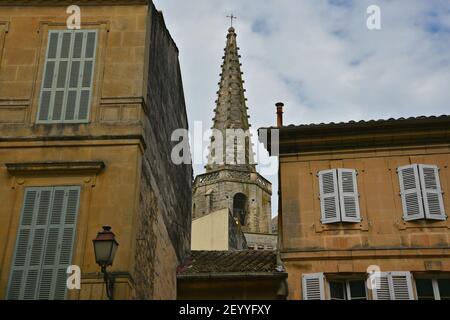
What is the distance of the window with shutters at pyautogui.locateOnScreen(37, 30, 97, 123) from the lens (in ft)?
46.6

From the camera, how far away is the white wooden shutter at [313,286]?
1432 cm

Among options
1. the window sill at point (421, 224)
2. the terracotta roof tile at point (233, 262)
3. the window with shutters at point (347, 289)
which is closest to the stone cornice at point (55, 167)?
the terracotta roof tile at point (233, 262)

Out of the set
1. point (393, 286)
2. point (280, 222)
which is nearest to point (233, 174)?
point (280, 222)

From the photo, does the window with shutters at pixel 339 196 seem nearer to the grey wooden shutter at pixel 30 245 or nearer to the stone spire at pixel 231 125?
the grey wooden shutter at pixel 30 245

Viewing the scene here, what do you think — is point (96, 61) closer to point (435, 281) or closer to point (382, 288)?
point (382, 288)

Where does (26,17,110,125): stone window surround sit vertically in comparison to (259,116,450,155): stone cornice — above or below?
above

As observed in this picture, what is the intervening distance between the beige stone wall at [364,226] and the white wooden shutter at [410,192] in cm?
12

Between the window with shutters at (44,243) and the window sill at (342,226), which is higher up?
the window sill at (342,226)

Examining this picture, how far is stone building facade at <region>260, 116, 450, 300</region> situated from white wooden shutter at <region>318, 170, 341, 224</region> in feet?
0.07

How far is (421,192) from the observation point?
14992mm

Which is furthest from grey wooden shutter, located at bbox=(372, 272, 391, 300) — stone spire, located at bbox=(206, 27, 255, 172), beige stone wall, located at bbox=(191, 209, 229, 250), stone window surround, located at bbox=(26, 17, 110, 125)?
stone spire, located at bbox=(206, 27, 255, 172)

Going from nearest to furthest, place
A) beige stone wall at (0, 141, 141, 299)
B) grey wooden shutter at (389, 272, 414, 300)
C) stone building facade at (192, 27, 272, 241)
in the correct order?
1. beige stone wall at (0, 141, 141, 299)
2. grey wooden shutter at (389, 272, 414, 300)
3. stone building facade at (192, 27, 272, 241)

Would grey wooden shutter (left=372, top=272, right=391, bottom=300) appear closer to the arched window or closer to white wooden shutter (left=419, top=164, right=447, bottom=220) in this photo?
white wooden shutter (left=419, top=164, right=447, bottom=220)

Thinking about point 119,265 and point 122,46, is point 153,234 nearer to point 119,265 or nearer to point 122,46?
point 119,265
